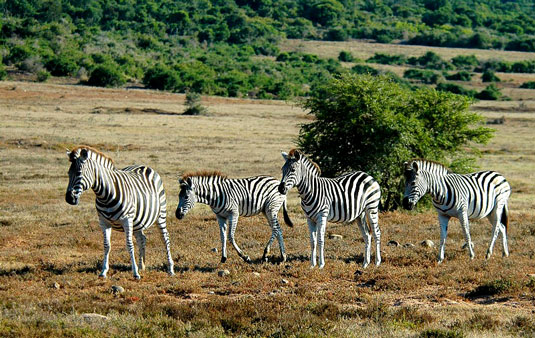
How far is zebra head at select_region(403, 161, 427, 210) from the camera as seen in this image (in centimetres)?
1428

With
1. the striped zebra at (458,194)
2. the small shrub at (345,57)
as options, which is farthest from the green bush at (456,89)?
the striped zebra at (458,194)

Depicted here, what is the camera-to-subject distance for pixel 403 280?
42.9 ft

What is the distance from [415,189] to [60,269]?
6698 mm

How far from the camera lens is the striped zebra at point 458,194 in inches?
567

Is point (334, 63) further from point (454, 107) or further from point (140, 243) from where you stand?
point (140, 243)

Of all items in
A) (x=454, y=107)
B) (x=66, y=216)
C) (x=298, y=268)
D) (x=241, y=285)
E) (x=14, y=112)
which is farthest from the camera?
(x=14, y=112)

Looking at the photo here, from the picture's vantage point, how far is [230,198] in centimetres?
1470

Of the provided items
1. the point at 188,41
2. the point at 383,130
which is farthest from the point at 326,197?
the point at 188,41

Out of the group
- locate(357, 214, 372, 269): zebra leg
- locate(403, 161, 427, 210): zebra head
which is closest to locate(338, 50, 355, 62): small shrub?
locate(357, 214, 372, 269): zebra leg

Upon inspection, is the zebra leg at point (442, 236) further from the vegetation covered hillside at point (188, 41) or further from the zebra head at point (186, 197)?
the vegetation covered hillside at point (188, 41)

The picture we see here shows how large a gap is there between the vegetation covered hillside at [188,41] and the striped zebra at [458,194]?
6560 cm

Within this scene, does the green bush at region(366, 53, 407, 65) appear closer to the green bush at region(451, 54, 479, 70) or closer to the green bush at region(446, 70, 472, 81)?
the green bush at region(451, 54, 479, 70)

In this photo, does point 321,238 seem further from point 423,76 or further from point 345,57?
point 345,57

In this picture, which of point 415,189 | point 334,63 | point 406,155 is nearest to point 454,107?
point 406,155
